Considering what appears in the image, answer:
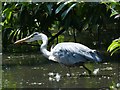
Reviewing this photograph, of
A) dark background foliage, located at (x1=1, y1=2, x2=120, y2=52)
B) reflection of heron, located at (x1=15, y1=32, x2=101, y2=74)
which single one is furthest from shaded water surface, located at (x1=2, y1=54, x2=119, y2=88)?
dark background foliage, located at (x1=1, y1=2, x2=120, y2=52)

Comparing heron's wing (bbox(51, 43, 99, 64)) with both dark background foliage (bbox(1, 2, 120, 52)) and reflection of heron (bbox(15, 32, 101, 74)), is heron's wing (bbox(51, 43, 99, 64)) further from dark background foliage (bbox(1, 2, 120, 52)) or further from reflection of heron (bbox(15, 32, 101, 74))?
dark background foliage (bbox(1, 2, 120, 52))

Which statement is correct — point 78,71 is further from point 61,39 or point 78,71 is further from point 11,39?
point 61,39

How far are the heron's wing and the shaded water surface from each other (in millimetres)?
250

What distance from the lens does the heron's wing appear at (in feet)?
23.8

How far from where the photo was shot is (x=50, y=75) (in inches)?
295

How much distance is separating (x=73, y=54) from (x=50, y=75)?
20.1 inches

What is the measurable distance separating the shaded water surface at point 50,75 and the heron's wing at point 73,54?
250mm

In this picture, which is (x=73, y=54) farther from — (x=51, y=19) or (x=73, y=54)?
(x=51, y=19)

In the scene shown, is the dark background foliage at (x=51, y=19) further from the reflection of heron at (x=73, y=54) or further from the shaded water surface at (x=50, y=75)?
the reflection of heron at (x=73, y=54)

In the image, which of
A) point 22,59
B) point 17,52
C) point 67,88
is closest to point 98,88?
point 67,88

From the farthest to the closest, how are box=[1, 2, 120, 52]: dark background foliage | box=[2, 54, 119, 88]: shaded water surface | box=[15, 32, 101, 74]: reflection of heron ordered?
box=[1, 2, 120, 52]: dark background foliage, box=[15, 32, 101, 74]: reflection of heron, box=[2, 54, 119, 88]: shaded water surface

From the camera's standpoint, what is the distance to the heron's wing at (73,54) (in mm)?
7250

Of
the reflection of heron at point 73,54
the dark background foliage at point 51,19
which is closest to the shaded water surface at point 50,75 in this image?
the reflection of heron at point 73,54

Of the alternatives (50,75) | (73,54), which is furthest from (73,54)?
(50,75)
